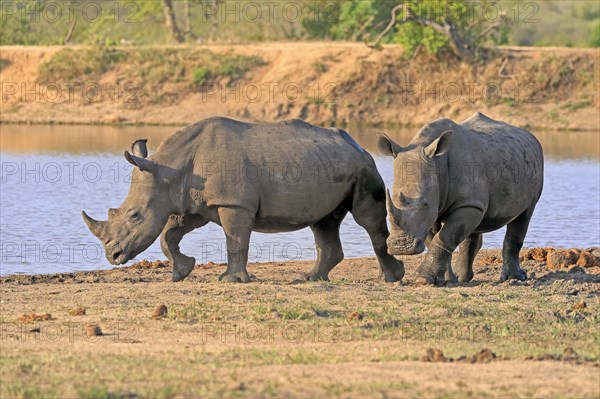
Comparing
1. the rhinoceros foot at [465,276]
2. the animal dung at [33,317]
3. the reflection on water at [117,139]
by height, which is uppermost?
the animal dung at [33,317]

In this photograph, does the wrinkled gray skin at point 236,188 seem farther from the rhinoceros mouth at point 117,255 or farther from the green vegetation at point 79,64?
the green vegetation at point 79,64

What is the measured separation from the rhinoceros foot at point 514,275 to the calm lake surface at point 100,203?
3.50 metres

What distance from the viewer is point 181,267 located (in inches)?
569

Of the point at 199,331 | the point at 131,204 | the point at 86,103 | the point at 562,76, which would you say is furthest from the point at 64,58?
the point at 199,331

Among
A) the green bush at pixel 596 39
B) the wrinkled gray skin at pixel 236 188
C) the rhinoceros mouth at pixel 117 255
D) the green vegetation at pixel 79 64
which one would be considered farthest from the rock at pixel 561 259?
the green bush at pixel 596 39

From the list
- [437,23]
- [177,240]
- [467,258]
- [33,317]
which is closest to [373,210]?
[467,258]

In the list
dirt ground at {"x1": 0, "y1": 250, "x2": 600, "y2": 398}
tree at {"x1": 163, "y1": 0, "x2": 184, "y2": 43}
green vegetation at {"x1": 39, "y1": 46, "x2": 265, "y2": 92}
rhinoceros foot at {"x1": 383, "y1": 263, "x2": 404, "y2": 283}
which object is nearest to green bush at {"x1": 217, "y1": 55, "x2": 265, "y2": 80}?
green vegetation at {"x1": 39, "y1": 46, "x2": 265, "y2": 92}

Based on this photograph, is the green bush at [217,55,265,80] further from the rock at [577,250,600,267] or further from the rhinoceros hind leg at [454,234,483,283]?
the rhinoceros hind leg at [454,234,483,283]

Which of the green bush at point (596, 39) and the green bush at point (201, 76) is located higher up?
the green bush at point (596, 39)

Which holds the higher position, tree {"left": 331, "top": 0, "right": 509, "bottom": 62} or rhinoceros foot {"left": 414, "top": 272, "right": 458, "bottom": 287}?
tree {"left": 331, "top": 0, "right": 509, "bottom": 62}

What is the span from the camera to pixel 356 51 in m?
46.3

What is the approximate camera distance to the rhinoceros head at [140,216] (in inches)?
548

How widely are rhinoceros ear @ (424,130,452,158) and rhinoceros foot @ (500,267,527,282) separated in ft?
6.80

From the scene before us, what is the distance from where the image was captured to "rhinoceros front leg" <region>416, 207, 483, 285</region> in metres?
14.2
